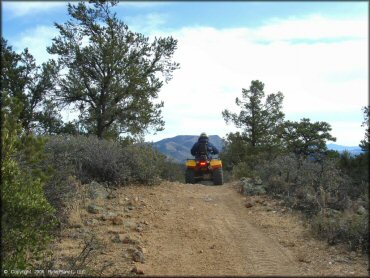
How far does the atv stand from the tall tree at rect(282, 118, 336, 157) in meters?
15.3

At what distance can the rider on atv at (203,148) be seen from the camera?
16.5m

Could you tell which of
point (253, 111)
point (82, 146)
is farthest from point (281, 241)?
point (253, 111)

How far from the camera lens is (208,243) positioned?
7.75 metres

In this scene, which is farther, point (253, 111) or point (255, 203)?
point (253, 111)

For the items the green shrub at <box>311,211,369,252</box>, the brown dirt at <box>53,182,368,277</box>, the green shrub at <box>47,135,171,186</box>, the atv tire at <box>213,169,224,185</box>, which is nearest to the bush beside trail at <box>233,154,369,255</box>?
the green shrub at <box>311,211,369,252</box>

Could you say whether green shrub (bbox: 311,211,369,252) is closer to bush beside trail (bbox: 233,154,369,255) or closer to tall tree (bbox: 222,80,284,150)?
bush beside trail (bbox: 233,154,369,255)

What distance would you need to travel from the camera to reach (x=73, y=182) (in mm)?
9180

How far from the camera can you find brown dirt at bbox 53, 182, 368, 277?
20.9 ft

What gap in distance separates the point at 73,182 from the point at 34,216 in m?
3.61

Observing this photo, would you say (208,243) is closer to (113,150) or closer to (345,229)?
(345,229)

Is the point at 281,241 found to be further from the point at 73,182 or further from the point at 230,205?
the point at 73,182

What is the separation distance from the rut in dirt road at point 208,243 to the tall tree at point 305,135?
2029 centimetres

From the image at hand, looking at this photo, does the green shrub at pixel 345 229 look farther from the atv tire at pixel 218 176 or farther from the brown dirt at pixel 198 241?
the atv tire at pixel 218 176

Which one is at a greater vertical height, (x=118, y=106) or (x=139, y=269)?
(x=118, y=106)
